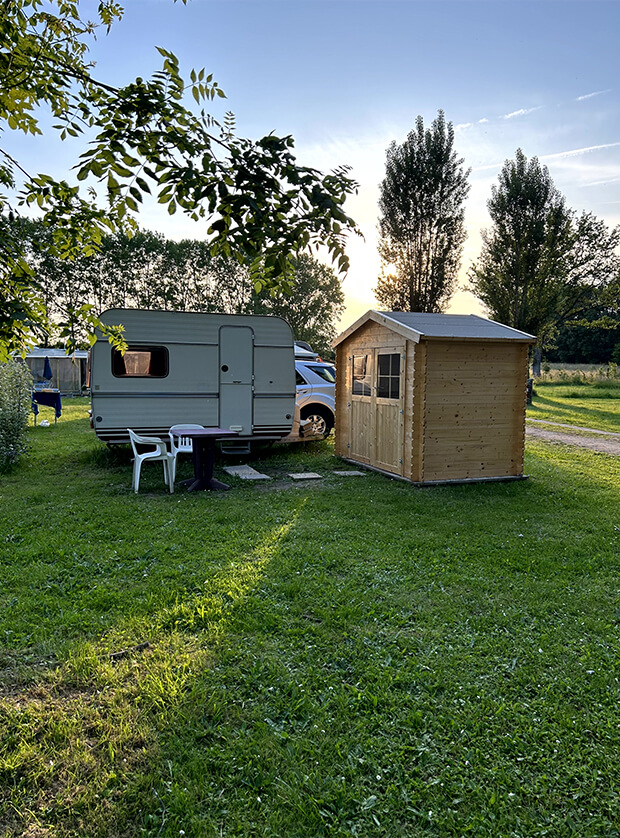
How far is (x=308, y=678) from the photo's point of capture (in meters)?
2.98

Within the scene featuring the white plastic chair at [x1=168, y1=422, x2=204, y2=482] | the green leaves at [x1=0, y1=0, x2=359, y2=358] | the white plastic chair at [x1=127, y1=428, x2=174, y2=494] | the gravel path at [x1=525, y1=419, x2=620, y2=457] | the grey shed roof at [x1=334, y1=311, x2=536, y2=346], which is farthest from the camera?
the gravel path at [x1=525, y1=419, x2=620, y2=457]

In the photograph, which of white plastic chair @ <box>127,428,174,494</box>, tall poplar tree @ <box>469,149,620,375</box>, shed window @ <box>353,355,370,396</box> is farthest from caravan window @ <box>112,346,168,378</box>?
tall poplar tree @ <box>469,149,620,375</box>

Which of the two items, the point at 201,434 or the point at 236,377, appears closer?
the point at 201,434

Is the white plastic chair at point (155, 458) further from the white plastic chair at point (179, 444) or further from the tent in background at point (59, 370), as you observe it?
the tent in background at point (59, 370)

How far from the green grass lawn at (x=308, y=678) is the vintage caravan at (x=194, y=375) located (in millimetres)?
3379

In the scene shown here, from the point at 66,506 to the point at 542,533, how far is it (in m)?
5.51

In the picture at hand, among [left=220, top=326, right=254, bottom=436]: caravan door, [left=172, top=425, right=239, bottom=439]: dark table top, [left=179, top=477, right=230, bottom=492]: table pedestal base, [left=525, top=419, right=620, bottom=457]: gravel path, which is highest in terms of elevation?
[left=220, top=326, right=254, bottom=436]: caravan door

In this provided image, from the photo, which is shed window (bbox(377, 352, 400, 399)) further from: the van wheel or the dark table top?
the van wheel

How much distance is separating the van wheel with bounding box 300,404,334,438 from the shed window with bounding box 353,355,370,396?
236 cm

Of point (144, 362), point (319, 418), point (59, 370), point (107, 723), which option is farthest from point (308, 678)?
point (59, 370)

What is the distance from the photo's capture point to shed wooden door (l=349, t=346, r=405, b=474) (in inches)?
327

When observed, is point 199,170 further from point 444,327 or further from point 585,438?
point 585,438

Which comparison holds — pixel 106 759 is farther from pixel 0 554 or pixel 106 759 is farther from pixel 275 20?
pixel 275 20

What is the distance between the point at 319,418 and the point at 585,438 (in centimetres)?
638
